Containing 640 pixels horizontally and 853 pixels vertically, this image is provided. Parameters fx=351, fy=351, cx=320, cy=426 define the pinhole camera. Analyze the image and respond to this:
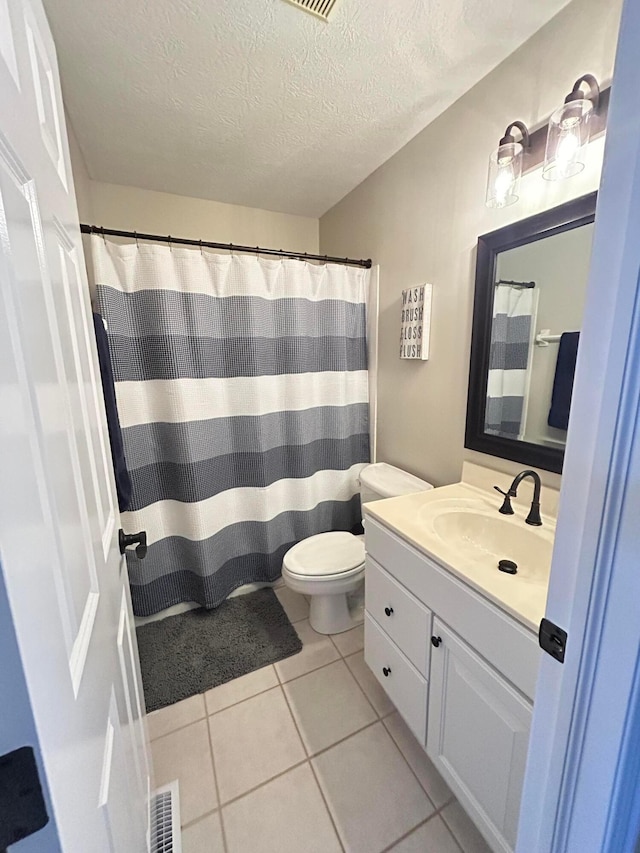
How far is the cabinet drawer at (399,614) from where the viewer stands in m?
1.11

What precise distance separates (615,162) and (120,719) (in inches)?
48.2

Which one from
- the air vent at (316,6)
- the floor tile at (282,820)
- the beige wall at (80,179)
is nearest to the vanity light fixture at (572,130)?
the air vent at (316,6)

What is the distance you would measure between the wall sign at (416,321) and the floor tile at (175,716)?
71.9 inches

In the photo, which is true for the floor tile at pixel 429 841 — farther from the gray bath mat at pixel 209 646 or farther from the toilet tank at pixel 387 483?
the toilet tank at pixel 387 483

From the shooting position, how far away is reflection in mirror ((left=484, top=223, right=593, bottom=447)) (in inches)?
44.5

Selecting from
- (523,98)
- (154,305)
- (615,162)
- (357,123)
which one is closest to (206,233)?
(154,305)

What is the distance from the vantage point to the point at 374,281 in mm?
2074

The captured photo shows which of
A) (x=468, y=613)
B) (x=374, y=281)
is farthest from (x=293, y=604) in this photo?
(x=374, y=281)

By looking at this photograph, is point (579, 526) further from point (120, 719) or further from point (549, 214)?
point (549, 214)

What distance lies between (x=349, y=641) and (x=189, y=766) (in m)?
0.80

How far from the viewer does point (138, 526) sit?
1756 mm

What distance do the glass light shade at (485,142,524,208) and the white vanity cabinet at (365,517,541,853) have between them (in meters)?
1.23

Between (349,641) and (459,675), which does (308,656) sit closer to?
(349,641)

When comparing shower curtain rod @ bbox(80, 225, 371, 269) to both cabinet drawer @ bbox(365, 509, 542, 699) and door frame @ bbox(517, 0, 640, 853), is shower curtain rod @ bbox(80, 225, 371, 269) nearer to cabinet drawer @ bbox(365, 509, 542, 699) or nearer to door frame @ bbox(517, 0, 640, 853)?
cabinet drawer @ bbox(365, 509, 542, 699)
